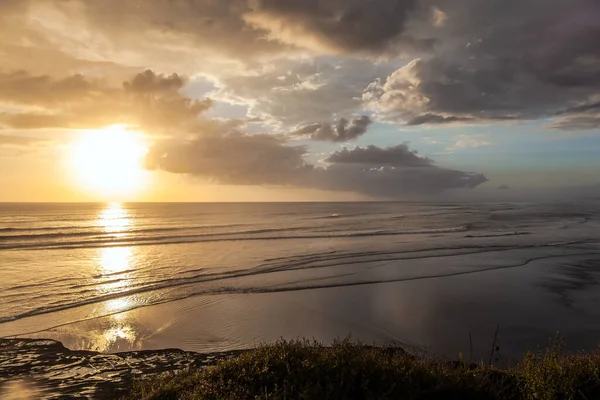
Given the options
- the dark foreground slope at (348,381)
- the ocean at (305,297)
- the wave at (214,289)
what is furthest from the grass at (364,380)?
the wave at (214,289)

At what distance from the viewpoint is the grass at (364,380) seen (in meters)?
5.98

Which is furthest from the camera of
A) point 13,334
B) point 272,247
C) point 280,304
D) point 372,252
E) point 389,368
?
point 272,247

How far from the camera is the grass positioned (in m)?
5.98

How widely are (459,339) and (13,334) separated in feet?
47.6

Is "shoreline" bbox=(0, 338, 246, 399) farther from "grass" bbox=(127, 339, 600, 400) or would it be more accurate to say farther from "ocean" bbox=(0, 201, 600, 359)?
"grass" bbox=(127, 339, 600, 400)

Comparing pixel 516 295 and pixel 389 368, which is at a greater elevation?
pixel 389 368

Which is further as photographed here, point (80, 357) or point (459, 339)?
point (459, 339)

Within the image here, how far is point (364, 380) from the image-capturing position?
6.16 metres

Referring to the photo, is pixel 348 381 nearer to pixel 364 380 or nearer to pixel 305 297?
pixel 364 380

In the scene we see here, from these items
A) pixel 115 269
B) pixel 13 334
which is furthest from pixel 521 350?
pixel 115 269

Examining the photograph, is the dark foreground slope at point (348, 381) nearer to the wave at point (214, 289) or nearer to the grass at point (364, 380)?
the grass at point (364, 380)

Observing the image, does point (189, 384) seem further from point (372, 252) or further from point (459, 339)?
point (372, 252)

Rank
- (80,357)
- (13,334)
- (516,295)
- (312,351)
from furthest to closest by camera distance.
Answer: (516,295) < (13,334) < (80,357) < (312,351)

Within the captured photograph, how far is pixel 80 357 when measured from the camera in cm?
1091
